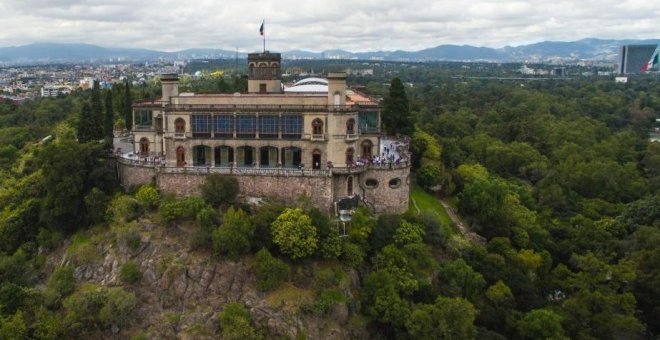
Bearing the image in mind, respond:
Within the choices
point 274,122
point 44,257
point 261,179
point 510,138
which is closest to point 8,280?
point 44,257

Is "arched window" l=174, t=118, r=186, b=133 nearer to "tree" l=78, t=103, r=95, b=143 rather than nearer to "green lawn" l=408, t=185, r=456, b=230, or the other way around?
"tree" l=78, t=103, r=95, b=143

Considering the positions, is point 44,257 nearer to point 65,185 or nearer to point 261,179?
point 65,185

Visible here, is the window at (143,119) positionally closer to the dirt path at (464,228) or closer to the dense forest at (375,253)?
the dense forest at (375,253)

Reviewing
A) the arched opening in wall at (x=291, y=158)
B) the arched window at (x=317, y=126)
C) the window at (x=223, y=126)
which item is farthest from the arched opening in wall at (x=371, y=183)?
the window at (x=223, y=126)

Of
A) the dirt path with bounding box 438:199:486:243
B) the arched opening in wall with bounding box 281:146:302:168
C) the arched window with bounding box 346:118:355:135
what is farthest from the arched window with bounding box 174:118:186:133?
the dirt path with bounding box 438:199:486:243

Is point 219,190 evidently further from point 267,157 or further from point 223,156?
point 267,157

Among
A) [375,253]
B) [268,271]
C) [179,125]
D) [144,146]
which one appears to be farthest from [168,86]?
[375,253]
